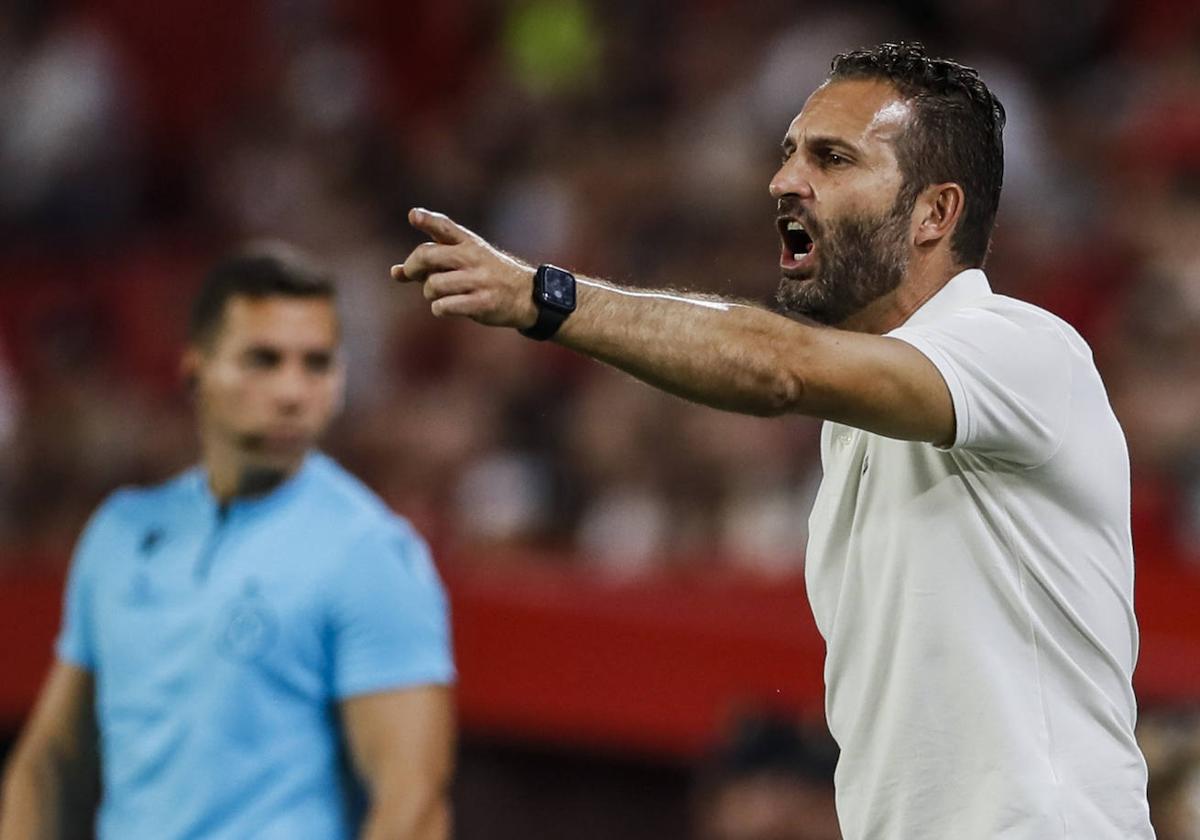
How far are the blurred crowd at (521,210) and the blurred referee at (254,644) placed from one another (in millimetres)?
2543

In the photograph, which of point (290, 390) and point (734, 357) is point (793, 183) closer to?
point (734, 357)

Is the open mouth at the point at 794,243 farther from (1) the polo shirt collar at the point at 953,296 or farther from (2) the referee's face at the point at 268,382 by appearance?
(2) the referee's face at the point at 268,382

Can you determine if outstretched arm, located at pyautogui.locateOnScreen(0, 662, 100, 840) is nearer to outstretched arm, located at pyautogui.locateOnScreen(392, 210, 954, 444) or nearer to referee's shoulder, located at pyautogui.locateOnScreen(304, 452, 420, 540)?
referee's shoulder, located at pyautogui.locateOnScreen(304, 452, 420, 540)

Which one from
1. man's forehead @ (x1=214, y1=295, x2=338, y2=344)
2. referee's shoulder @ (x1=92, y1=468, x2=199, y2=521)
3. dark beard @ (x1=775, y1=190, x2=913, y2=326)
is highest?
dark beard @ (x1=775, y1=190, x2=913, y2=326)

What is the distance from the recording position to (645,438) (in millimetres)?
7160

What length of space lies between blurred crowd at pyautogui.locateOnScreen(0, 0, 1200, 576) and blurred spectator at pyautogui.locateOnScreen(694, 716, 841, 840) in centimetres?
89

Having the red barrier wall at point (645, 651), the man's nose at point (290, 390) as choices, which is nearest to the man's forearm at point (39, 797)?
the man's nose at point (290, 390)

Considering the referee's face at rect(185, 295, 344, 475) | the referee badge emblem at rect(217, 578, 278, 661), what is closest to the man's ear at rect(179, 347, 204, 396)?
the referee's face at rect(185, 295, 344, 475)

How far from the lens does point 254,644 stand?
3830 mm

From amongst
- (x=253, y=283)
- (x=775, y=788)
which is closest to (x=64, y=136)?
(x=775, y=788)

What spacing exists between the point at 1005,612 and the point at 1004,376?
1.11ft

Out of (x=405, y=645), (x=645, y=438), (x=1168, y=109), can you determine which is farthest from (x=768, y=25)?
(x=405, y=645)

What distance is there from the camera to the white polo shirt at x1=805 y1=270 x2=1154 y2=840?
2.64m

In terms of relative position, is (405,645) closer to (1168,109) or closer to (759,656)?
(759,656)
